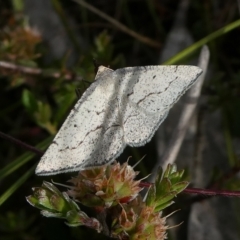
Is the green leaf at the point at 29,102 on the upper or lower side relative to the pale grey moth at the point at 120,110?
upper

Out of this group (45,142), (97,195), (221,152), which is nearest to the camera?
(97,195)

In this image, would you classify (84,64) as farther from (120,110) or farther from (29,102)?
(120,110)

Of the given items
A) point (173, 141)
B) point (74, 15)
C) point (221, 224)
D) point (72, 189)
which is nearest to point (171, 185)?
point (72, 189)

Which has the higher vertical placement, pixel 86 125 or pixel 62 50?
pixel 62 50

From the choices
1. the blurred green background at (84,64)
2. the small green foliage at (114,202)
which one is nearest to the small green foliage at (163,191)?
the small green foliage at (114,202)

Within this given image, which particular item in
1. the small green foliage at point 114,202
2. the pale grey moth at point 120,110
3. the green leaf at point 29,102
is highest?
the green leaf at point 29,102

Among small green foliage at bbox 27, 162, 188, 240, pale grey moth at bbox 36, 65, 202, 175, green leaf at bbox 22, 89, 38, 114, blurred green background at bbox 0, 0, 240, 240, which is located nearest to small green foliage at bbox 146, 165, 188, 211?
small green foliage at bbox 27, 162, 188, 240

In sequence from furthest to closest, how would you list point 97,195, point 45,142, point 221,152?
point 221,152, point 45,142, point 97,195

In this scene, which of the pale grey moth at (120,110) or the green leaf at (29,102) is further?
the green leaf at (29,102)

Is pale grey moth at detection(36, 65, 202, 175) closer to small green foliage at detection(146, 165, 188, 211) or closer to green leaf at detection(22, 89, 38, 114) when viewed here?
small green foliage at detection(146, 165, 188, 211)

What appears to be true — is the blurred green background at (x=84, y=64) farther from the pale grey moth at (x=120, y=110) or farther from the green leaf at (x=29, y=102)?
the pale grey moth at (x=120, y=110)

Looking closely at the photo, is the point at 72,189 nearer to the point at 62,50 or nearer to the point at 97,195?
the point at 97,195
